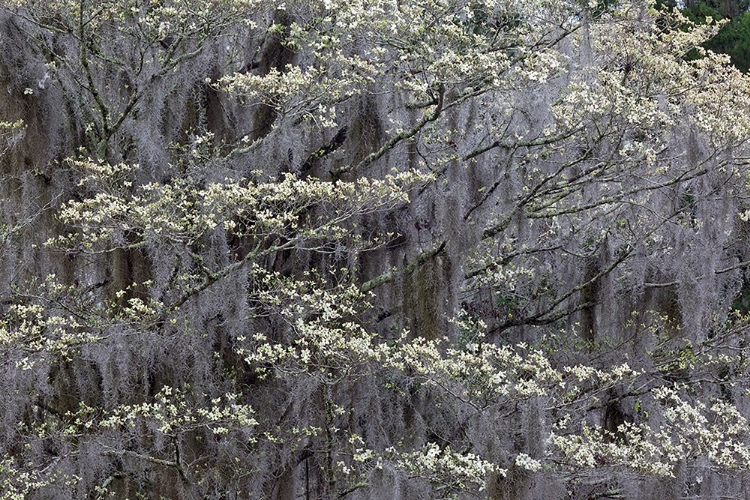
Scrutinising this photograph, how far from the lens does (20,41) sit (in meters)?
6.94

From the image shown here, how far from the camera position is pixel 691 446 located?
6922mm

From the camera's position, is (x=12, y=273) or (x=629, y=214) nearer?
(x=12, y=273)

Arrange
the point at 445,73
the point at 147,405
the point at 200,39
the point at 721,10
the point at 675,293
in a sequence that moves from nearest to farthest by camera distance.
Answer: the point at 147,405 → the point at 445,73 → the point at 200,39 → the point at 675,293 → the point at 721,10

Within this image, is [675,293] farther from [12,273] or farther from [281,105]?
[12,273]

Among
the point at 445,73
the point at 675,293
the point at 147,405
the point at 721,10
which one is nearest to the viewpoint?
the point at 147,405

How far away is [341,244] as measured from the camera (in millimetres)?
7043

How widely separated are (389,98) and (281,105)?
887mm

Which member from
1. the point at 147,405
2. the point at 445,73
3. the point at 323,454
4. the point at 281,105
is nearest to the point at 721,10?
the point at 445,73

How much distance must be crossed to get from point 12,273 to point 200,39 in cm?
245

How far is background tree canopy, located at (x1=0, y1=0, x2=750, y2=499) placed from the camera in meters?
6.34

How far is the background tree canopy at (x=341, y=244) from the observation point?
6336 mm

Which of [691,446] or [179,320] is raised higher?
[179,320]

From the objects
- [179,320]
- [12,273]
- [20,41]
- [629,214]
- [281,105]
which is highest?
[20,41]

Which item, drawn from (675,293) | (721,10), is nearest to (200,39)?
(675,293)
